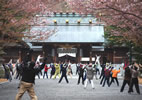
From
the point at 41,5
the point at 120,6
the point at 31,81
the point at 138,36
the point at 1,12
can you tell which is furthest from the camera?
the point at 138,36

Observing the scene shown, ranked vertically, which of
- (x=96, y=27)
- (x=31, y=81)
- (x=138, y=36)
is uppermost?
(x=96, y=27)

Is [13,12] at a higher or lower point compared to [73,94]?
higher

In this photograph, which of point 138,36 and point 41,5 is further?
point 138,36

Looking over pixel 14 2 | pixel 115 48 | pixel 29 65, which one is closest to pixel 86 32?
pixel 115 48

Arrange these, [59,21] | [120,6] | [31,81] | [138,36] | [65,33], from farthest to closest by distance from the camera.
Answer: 1. [59,21]
2. [65,33]
3. [138,36]
4. [120,6]
5. [31,81]

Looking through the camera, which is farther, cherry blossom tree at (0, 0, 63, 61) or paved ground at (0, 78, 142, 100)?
cherry blossom tree at (0, 0, 63, 61)

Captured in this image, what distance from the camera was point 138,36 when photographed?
2111 centimetres

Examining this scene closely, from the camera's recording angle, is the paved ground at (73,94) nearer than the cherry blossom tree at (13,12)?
Yes

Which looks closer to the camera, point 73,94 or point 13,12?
point 73,94

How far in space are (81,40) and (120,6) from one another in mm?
33390

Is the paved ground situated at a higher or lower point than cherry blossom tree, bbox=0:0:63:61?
lower

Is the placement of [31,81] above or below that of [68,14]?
below

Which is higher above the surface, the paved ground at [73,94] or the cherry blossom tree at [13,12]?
the cherry blossom tree at [13,12]

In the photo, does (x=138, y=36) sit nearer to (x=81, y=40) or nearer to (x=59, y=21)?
(x=81, y=40)
